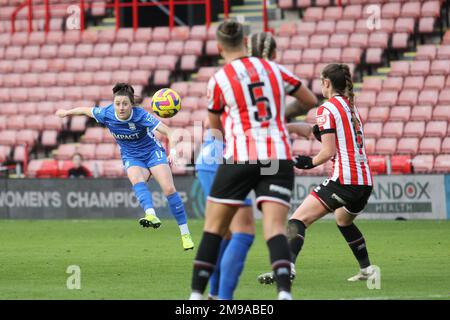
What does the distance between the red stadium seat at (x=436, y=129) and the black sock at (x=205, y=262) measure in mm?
15987

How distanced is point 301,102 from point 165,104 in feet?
17.9

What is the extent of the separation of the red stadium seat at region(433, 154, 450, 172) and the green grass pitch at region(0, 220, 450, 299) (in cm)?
186

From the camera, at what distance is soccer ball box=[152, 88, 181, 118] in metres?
13.6

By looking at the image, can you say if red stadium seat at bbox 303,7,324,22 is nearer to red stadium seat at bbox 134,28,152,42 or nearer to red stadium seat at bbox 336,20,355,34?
red stadium seat at bbox 336,20,355,34

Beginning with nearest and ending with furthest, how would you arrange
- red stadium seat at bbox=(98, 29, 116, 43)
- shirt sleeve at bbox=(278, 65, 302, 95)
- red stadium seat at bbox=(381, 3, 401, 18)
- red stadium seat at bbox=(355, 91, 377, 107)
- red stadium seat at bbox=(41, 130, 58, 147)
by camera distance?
shirt sleeve at bbox=(278, 65, 302, 95), red stadium seat at bbox=(355, 91, 377, 107), red stadium seat at bbox=(381, 3, 401, 18), red stadium seat at bbox=(41, 130, 58, 147), red stadium seat at bbox=(98, 29, 116, 43)

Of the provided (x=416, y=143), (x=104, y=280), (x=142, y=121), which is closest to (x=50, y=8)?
(x=416, y=143)

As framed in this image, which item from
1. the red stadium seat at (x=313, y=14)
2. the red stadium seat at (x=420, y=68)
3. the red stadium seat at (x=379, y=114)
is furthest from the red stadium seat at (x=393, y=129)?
the red stadium seat at (x=313, y=14)

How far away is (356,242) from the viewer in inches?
449

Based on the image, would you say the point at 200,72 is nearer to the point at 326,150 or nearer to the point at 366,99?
the point at 366,99

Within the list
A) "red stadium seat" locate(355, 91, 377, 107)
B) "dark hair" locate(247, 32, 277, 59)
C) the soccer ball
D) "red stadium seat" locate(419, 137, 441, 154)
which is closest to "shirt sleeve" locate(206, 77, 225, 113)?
"dark hair" locate(247, 32, 277, 59)

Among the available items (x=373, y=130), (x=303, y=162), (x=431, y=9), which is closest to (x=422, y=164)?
(x=373, y=130)

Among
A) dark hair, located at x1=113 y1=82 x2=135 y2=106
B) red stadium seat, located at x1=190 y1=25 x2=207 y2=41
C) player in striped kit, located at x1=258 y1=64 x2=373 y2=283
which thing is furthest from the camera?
red stadium seat, located at x1=190 y1=25 x2=207 y2=41

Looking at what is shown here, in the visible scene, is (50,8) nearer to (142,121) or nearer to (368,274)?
(142,121)

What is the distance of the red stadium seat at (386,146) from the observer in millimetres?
23797
